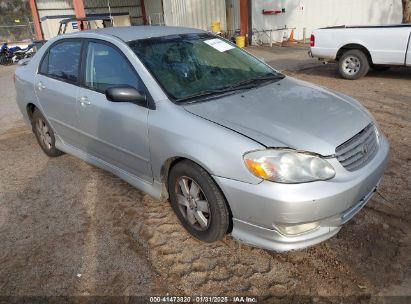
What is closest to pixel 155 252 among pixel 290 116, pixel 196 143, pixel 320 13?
pixel 196 143

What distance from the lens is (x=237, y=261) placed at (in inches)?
109

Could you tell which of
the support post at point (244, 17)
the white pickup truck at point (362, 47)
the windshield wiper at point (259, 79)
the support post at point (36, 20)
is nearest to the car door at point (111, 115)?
the windshield wiper at point (259, 79)

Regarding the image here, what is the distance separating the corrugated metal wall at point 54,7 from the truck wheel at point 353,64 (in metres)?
17.9

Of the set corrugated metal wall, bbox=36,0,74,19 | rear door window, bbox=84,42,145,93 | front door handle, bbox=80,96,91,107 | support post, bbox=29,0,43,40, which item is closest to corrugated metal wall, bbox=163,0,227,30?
support post, bbox=29,0,43,40

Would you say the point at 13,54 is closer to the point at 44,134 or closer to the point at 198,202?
the point at 44,134

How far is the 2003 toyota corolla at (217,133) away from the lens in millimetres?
2396

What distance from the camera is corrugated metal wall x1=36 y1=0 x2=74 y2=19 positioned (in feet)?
66.4

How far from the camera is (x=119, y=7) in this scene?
78.2 ft

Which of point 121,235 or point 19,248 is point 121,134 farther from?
point 19,248

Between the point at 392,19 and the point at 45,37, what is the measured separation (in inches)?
713

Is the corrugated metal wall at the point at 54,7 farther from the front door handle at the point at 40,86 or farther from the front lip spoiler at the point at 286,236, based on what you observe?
the front lip spoiler at the point at 286,236

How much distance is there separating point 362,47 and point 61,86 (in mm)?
6805

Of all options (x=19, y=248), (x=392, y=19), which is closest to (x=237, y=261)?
(x=19, y=248)

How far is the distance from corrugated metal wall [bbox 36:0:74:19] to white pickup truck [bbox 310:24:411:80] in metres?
17.3
